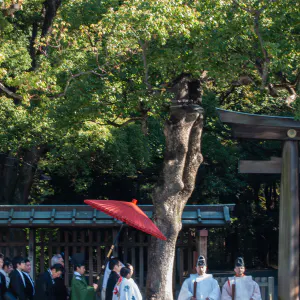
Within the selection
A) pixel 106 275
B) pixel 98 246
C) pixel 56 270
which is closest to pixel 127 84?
pixel 98 246

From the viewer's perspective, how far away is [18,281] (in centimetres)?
862

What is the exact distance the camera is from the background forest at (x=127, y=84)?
11.2 meters

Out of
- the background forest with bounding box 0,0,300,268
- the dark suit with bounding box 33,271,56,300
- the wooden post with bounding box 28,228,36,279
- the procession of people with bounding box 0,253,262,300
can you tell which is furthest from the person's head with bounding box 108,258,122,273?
the wooden post with bounding box 28,228,36,279

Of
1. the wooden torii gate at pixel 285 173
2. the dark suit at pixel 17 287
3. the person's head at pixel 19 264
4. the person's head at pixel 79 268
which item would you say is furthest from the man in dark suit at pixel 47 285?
the wooden torii gate at pixel 285 173

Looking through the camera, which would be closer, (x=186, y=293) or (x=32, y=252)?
(x=186, y=293)

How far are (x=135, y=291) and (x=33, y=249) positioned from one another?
5430 millimetres

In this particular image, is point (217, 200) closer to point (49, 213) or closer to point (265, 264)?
point (265, 264)

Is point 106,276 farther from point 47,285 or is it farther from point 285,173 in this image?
point 285,173

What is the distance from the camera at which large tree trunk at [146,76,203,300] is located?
11.3 meters

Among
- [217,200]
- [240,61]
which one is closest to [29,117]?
[240,61]

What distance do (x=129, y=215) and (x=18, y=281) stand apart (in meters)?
2.17

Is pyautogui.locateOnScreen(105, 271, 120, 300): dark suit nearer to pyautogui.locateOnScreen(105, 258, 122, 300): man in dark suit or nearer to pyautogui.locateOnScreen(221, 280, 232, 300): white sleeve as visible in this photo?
pyautogui.locateOnScreen(105, 258, 122, 300): man in dark suit

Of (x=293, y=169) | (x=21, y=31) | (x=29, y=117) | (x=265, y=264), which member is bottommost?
(x=265, y=264)

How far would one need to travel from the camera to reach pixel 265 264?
73.9 ft
